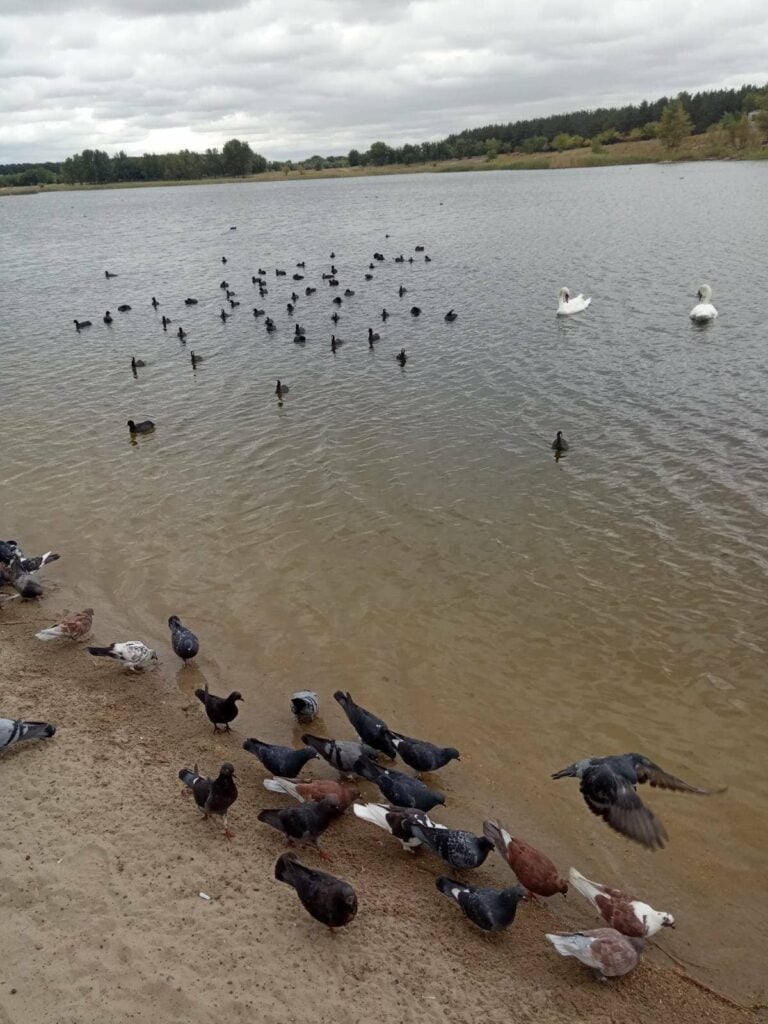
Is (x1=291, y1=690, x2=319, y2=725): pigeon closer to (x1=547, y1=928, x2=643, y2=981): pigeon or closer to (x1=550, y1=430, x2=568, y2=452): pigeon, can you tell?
(x1=547, y1=928, x2=643, y2=981): pigeon

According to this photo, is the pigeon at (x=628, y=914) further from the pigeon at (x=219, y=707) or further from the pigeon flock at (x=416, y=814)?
the pigeon at (x=219, y=707)

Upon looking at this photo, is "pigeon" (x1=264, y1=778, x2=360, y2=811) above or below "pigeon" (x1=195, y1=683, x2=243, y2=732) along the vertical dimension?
below

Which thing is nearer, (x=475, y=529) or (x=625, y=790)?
(x=625, y=790)

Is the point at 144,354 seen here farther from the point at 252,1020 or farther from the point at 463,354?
the point at 252,1020

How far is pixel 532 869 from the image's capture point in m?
6.58

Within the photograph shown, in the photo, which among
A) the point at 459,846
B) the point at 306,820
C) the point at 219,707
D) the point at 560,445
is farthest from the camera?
the point at 560,445

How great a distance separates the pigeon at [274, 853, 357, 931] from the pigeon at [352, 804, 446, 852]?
1068mm

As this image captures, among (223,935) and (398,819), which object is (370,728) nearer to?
(398,819)

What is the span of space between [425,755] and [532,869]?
1.70m

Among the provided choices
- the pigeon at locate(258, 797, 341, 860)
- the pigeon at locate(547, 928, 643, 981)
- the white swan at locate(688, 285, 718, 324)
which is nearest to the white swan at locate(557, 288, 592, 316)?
the white swan at locate(688, 285, 718, 324)

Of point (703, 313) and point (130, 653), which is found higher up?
point (703, 313)

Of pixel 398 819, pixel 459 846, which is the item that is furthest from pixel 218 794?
pixel 459 846

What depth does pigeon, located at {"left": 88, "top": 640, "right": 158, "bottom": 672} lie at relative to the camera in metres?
9.66

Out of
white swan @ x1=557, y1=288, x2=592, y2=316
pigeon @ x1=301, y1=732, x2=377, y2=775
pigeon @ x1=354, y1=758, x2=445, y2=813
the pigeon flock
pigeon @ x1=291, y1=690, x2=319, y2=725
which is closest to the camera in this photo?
the pigeon flock
